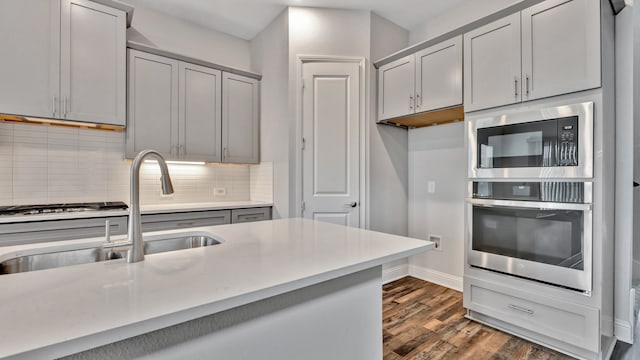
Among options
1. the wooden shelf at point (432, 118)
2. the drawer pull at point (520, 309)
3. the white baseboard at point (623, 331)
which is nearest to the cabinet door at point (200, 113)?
the wooden shelf at point (432, 118)

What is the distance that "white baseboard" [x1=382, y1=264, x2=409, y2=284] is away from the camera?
3.24 meters

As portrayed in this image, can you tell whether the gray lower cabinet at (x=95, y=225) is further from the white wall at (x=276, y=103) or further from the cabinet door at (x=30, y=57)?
the cabinet door at (x=30, y=57)

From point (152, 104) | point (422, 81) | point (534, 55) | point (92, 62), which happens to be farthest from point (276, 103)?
point (534, 55)

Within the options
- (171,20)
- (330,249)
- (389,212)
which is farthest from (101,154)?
(389,212)

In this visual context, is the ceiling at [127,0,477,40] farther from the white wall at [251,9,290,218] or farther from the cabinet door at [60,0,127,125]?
the cabinet door at [60,0,127,125]

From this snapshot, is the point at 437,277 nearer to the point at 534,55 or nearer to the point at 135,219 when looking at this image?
the point at 534,55

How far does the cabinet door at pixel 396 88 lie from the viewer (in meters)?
2.89

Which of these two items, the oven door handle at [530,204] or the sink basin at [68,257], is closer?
the sink basin at [68,257]

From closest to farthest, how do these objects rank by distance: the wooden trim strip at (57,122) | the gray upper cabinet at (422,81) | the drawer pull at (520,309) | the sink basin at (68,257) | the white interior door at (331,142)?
the sink basin at (68,257) < the drawer pull at (520,309) < the wooden trim strip at (57,122) < the gray upper cabinet at (422,81) < the white interior door at (331,142)

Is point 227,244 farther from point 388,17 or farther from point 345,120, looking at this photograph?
point 388,17

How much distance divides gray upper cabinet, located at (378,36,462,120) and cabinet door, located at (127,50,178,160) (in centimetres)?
215

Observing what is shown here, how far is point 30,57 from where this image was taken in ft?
7.27

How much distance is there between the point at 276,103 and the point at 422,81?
1528 mm

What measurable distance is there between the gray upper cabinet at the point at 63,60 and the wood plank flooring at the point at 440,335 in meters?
2.92
